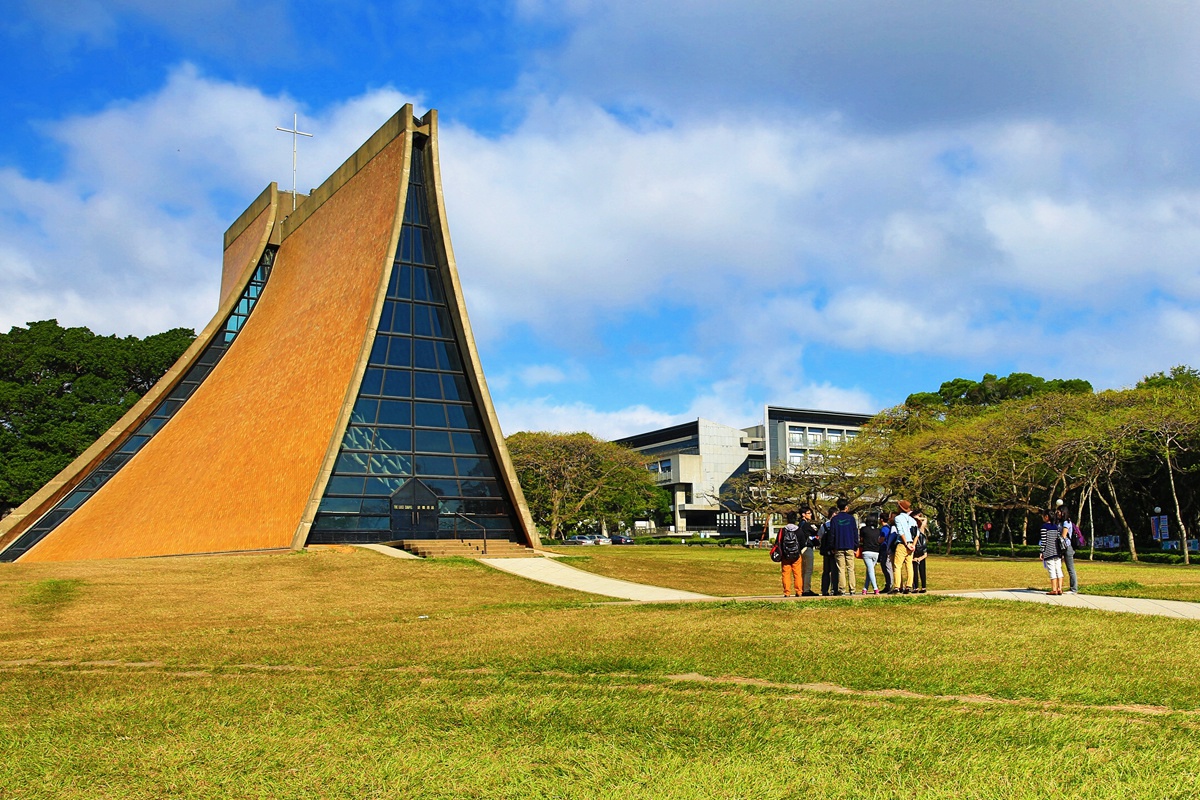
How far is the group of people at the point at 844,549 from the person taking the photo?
14.7 meters

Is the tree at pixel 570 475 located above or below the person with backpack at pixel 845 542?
above

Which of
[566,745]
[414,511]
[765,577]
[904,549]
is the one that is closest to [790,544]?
[904,549]

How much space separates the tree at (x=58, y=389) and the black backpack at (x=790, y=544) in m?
36.4

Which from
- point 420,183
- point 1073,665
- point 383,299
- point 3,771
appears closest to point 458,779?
point 3,771

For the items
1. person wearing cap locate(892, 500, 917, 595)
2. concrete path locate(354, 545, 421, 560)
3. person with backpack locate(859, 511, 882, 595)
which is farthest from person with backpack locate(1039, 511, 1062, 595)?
concrete path locate(354, 545, 421, 560)

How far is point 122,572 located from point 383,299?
10.6 metres

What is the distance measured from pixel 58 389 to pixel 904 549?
39.7 m

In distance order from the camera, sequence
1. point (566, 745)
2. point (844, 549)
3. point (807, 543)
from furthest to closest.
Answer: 1. point (844, 549)
2. point (807, 543)
3. point (566, 745)

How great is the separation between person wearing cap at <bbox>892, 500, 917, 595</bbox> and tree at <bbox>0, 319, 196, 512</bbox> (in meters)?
37.3

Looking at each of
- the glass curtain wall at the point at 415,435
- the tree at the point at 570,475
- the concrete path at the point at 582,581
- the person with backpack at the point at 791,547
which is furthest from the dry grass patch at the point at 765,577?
the tree at the point at 570,475

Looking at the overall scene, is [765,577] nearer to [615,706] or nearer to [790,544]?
[790,544]

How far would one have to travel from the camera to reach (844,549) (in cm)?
1494

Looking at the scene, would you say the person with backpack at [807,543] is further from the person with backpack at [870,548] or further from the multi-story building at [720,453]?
the multi-story building at [720,453]

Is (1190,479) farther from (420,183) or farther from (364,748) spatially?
(364,748)
